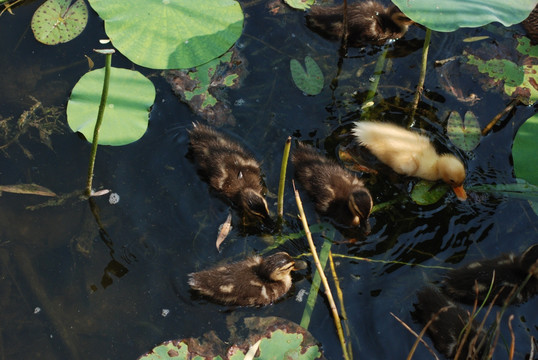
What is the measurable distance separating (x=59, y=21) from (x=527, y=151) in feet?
10.7

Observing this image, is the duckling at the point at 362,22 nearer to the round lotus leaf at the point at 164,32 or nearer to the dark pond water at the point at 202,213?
the dark pond water at the point at 202,213

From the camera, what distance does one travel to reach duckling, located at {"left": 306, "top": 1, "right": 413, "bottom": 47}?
4.50 metres

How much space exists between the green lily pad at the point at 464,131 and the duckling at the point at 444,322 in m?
1.09

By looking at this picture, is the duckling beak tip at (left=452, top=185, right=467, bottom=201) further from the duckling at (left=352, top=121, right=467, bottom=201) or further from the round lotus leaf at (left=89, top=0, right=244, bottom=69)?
the round lotus leaf at (left=89, top=0, right=244, bottom=69)

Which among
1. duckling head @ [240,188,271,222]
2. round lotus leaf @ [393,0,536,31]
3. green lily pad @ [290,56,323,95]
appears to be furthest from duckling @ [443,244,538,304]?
green lily pad @ [290,56,323,95]

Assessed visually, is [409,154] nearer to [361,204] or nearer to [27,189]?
[361,204]

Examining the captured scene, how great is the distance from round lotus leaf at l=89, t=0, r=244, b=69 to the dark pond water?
11.2 inches

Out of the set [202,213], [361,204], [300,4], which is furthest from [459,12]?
[202,213]

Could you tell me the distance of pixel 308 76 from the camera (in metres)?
4.38

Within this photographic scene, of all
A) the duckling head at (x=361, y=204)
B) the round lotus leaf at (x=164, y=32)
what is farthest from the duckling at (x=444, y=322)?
the round lotus leaf at (x=164, y=32)

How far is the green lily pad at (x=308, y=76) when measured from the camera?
4.34 meters

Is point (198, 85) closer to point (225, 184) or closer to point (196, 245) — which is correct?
point (225, 184)

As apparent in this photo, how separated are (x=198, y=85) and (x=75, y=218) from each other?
118cm

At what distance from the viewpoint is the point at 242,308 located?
11.7 ft
